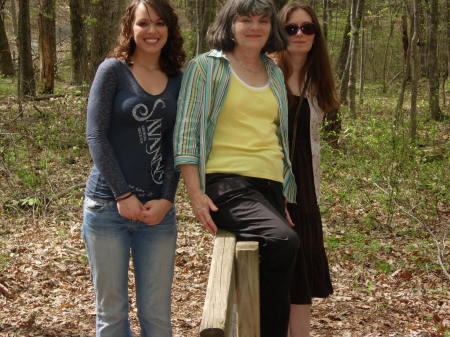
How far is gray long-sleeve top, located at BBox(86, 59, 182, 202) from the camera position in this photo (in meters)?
2.83

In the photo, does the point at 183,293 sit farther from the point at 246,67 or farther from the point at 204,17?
the point at 204,17

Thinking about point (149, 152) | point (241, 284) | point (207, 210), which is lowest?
point (241, 284)

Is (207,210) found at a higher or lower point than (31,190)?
higher

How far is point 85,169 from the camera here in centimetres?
935

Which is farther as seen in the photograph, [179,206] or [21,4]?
[21,4]

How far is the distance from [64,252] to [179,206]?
2020 millimetres

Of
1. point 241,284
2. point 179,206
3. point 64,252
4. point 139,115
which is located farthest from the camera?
point 179,206

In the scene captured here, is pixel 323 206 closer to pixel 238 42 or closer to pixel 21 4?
pixel 238 42

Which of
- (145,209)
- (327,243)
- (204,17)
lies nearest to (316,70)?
(145,209)

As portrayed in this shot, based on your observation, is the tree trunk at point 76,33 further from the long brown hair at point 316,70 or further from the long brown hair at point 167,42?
the long brown hair at point 167,42

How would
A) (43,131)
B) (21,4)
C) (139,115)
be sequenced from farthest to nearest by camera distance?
(21,4)
(43,131)
(139,115)

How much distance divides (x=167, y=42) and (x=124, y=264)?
47.4 inches

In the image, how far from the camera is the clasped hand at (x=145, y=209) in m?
2.88

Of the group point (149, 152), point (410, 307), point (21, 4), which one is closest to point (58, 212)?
point (410, 307)
